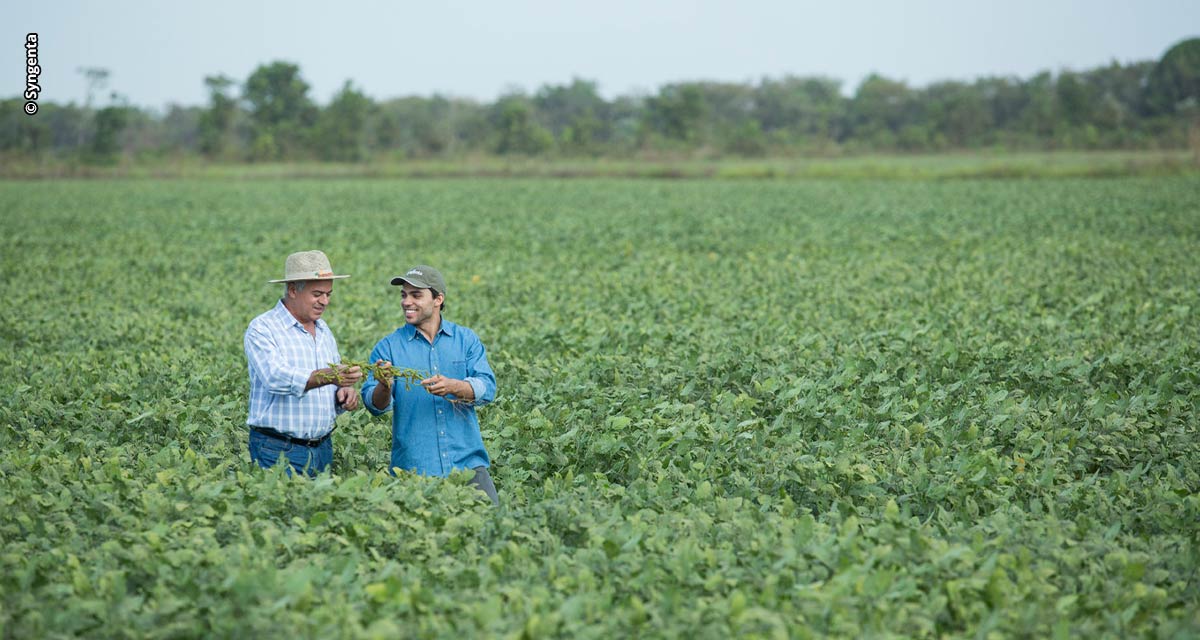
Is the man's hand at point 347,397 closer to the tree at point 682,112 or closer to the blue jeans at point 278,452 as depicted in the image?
the blue jeans at point 278,452

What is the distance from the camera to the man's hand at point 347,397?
18.3ft

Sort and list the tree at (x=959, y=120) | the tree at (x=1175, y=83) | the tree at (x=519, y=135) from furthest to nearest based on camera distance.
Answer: the tree at (x=1175, y=83), the tree at (x=959, y=120), the tree at (x=519, y=135)

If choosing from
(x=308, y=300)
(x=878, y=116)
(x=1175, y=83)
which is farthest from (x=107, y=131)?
(x=1175, y=83)

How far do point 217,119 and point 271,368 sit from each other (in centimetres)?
7619

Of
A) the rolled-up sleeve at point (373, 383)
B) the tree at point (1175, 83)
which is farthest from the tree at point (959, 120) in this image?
the rolled-up sleeve at point (373, 383)

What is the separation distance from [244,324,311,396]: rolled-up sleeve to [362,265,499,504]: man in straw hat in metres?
0.35

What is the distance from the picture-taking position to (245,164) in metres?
68.2

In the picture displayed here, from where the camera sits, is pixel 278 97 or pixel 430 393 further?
pixel 278 97

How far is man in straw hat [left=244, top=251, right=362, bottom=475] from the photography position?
5.25 metres

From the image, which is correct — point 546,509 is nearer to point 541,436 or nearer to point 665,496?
point 665,496

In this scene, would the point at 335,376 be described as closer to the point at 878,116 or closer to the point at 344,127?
the point at 344,127

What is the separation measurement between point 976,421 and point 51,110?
92.5 m

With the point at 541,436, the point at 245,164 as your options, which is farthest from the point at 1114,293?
the point at 245,164

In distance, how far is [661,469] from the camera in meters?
6.01
